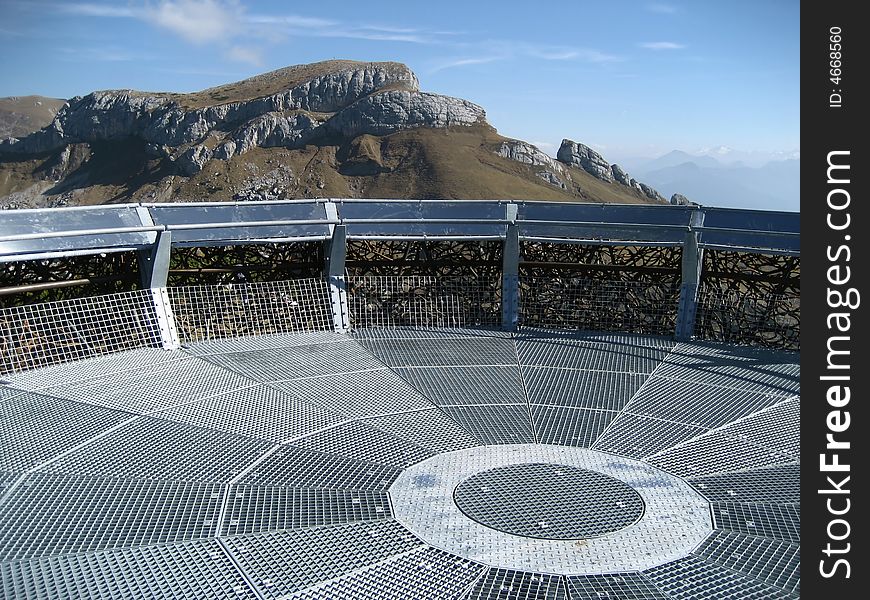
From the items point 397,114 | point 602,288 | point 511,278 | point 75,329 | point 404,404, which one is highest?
point 397,114

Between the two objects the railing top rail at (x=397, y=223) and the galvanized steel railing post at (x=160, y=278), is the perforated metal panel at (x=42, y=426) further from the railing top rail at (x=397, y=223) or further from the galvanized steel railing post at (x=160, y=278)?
the railing top rail at (x=397, y=223)

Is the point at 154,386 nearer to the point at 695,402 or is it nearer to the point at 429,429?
the point at 429,429

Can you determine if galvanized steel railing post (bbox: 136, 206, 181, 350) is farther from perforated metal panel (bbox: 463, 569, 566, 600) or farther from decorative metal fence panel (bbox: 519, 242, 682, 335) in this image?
perforated metal panel (bbox: 463, 569, 566, 600)

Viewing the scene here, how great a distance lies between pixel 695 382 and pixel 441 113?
10364 centimetres

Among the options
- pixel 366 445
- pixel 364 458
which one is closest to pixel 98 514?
pixel 364 458

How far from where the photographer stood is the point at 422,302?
380 inches

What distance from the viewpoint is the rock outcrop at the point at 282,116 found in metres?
107

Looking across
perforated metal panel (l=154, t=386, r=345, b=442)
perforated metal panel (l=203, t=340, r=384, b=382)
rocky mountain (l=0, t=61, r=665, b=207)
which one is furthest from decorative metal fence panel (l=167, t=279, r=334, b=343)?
rocky mountain (l=0, t=61, r=665, b=207)

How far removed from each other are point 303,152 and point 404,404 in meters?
104

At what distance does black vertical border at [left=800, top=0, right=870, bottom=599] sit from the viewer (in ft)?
10.5

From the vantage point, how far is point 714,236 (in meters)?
9.09

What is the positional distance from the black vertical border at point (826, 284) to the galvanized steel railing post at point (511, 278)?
5.19 meters

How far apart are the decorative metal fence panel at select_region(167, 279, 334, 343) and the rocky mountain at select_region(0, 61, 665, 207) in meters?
78.1

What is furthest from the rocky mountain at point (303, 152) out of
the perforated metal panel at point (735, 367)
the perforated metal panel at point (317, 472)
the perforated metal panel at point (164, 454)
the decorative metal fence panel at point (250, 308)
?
the perforated metal panel at point (317, 472)
